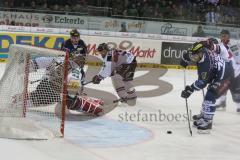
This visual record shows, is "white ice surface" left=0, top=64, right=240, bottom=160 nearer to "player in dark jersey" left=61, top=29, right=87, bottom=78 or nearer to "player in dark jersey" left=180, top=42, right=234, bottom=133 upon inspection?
"player in dark jersey" left=180, top=42, right=234, bottom=133

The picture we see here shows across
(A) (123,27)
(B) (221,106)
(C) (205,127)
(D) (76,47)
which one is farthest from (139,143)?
(A) (123,27)

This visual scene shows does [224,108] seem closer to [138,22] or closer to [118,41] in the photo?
[118,41]

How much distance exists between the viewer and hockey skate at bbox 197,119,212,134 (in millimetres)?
7797

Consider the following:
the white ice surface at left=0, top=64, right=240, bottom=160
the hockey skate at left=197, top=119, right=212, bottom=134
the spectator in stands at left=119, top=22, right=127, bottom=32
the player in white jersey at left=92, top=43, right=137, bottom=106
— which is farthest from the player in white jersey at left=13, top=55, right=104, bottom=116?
the spectator in stands at left=119, top=22, right=127, bottom=32

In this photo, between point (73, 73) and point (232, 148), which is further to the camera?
point (73, 73)

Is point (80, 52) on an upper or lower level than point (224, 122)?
upper

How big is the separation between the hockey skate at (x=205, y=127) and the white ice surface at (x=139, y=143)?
9 cm

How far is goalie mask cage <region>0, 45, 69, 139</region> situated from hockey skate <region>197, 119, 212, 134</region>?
1.96m

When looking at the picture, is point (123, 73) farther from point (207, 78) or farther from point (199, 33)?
point (199, 33)

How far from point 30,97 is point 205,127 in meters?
2.44

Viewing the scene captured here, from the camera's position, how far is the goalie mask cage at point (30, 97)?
6828 millimetres

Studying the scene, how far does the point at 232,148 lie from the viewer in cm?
701

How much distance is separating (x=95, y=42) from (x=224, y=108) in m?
5.77

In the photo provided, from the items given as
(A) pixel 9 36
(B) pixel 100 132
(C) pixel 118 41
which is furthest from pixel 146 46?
(B) pixel 100 132
